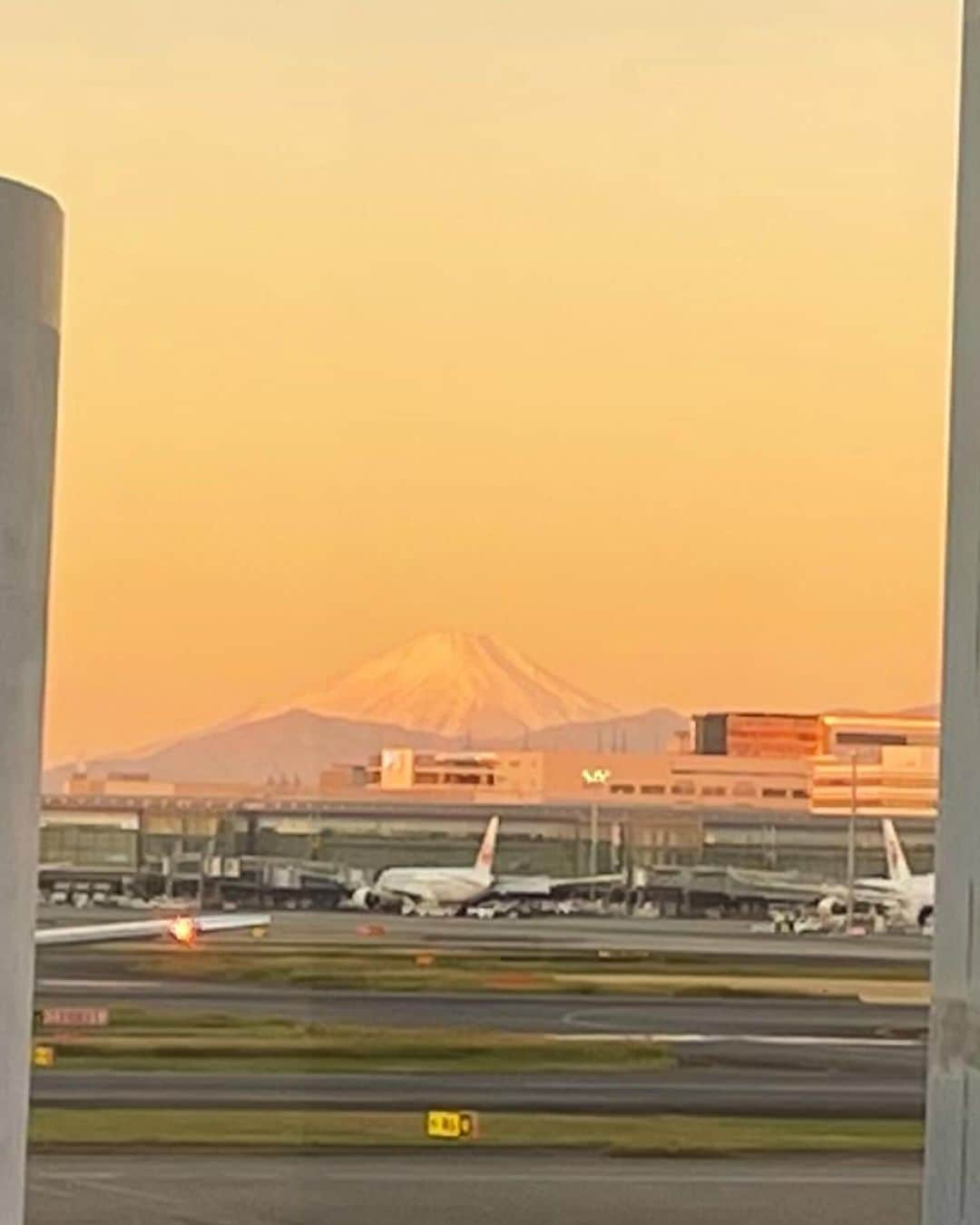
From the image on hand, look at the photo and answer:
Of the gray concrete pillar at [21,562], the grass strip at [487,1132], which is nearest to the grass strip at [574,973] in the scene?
the grass strip at [487,1132]

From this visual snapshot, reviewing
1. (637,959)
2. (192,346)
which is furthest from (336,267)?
(637,959)

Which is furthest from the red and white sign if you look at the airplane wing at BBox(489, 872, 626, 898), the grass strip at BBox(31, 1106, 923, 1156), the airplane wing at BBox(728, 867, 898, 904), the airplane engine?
the airplane engine

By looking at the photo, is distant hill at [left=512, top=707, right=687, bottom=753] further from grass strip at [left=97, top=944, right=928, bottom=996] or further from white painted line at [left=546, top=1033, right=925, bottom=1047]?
white painted line at [left=546, top=1033, right=925, bottom=1047]

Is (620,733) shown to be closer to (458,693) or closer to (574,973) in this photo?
(458,693)

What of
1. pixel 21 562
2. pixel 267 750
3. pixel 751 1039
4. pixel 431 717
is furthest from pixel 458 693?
pixel 21 562

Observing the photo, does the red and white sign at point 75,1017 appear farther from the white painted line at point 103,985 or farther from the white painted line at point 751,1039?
the white painted line at point 751,1039

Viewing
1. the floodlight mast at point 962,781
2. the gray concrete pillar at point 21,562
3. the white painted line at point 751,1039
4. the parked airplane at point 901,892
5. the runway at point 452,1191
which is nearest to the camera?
the floodlight mast at point 962,781

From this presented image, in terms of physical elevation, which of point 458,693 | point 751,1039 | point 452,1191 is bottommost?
point 452,1191
